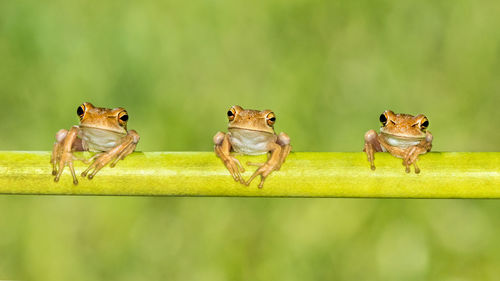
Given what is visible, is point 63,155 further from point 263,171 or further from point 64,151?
point 263,171

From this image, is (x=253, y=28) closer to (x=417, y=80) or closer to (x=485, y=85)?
(x=417, y=80)

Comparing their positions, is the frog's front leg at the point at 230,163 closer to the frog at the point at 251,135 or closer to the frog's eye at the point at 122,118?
the frog at the point at 251,135

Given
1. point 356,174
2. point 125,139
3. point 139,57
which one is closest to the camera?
point 356,174

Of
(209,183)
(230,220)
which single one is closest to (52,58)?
(230,220)

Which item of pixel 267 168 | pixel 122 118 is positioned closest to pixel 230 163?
pixel 267 168

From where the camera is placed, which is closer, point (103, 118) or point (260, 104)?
point (103, 118)

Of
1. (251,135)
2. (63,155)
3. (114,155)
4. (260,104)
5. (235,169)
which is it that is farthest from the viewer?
(260,104)

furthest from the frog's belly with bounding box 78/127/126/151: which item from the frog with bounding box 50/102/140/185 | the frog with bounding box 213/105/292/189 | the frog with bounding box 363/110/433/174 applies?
the frog with bounding box 363/110/433/174
